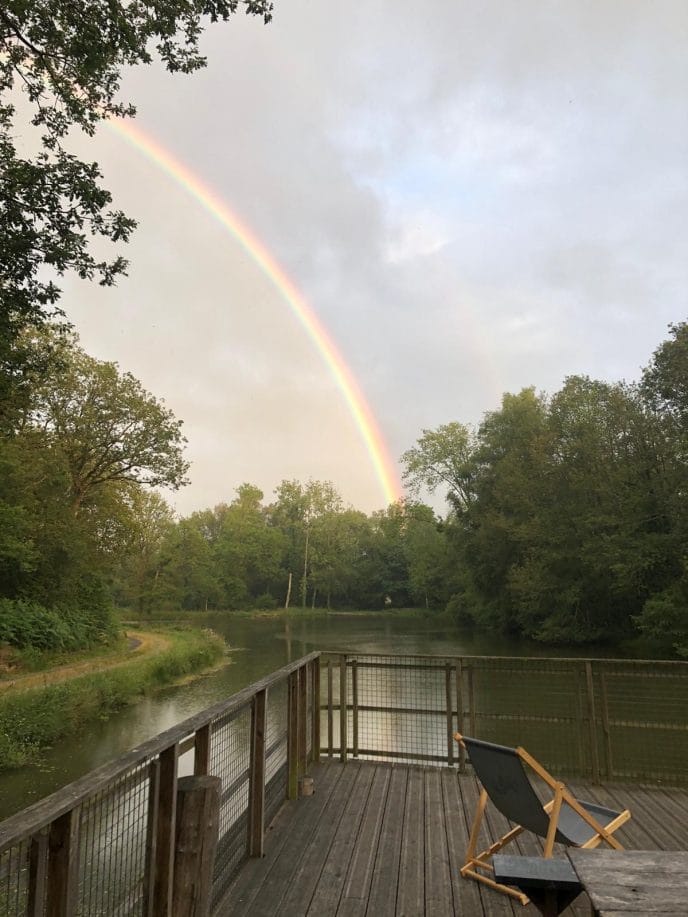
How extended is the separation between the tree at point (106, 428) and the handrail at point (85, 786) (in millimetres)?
20974

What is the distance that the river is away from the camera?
8625mm

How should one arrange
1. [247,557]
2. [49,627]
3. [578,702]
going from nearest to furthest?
1. [578,702]
2. [49,627]
3. [247,557]

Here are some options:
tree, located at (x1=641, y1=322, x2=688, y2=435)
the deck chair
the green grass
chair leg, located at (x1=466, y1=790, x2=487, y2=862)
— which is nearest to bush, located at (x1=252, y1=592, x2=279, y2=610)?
the green grass

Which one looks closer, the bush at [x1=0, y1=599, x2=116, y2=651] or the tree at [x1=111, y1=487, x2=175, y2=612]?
the bush at [x1=0, y1=599, x2=116, y2=651]

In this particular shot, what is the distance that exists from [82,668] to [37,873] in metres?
16.6

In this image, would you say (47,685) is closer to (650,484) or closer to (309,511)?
(650,484)

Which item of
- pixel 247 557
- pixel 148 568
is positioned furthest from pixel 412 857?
pixel 247 557

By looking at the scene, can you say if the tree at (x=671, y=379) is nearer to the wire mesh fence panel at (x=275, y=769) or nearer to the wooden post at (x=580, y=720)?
the wooden post at (x=580, y=720)

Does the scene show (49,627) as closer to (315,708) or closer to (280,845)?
(315,708)

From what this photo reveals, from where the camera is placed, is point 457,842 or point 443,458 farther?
point 443,458

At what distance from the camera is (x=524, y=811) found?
281 centimetres

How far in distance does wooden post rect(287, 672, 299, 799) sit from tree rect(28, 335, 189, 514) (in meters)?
19.3

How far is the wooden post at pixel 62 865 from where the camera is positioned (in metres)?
1.47

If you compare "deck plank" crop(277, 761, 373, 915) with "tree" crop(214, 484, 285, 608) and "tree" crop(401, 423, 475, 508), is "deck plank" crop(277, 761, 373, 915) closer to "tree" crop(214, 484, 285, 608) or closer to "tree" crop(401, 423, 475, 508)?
"tree" crop(401, 423, 475, 508)
